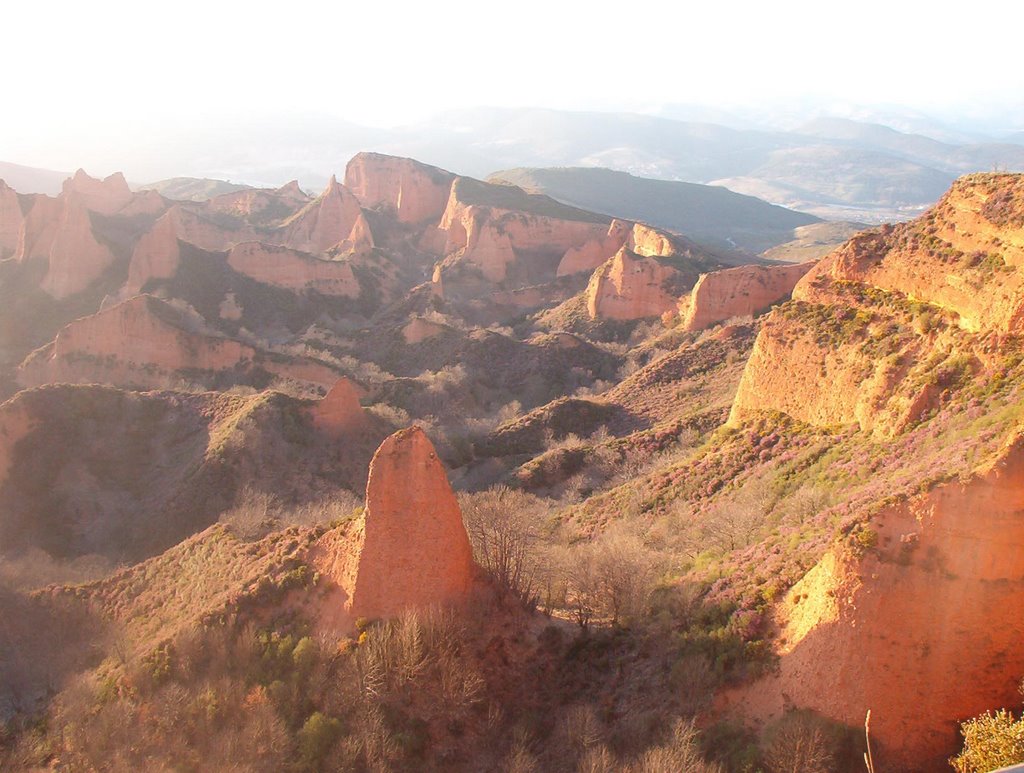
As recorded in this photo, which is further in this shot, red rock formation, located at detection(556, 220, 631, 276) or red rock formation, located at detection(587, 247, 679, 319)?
red rock formation, located at detection(556, 220, 631, 276)

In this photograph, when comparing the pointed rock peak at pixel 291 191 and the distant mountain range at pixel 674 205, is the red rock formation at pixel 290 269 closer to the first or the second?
the pointed rock peak at pixel 291 191

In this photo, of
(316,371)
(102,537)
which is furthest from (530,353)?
(102,537)

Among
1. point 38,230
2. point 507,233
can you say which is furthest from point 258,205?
point 38,230

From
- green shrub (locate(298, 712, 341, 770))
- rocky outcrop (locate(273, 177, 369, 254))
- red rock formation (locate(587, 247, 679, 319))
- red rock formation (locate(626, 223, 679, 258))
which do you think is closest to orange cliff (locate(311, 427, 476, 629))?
green shrub (locate(298, 712, 341, 770))

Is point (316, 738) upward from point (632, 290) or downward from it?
downward

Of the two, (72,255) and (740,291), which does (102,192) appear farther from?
(740,291)

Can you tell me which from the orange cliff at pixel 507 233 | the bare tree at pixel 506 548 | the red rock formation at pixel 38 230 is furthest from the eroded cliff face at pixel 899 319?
the red rock formation at pixel 38 230

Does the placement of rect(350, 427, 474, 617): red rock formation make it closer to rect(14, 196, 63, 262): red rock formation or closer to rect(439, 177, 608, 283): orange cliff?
rect(14, 196, 63, 262): red rock formation
